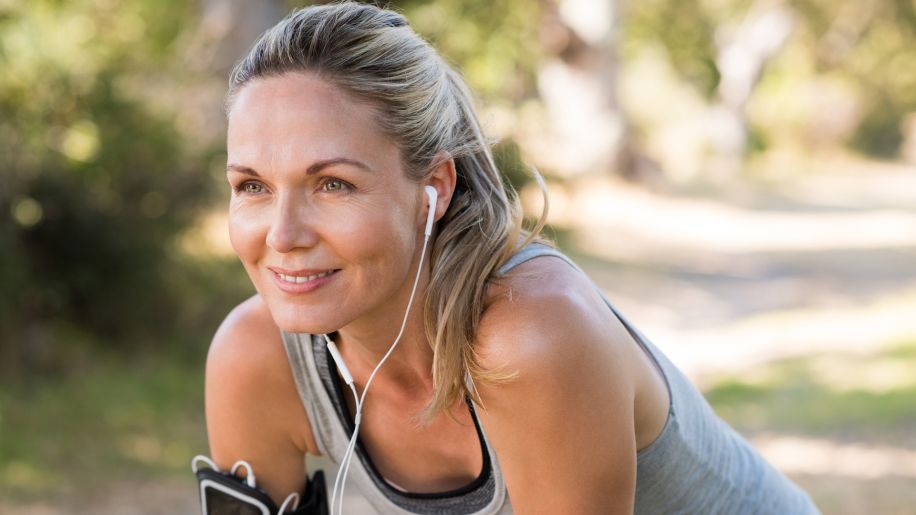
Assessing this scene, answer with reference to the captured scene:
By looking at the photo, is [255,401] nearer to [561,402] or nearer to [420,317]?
[420,317]

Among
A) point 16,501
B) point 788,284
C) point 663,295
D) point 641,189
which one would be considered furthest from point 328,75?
point 641,189

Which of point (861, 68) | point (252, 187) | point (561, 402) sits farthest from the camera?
point (861, 68)

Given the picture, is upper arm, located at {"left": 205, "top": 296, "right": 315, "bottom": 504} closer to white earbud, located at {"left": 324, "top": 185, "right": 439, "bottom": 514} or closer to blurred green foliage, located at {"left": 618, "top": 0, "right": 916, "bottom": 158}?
white earbud, located at {"left": 324, "top": 185, "right": 439, "bottom": 514}

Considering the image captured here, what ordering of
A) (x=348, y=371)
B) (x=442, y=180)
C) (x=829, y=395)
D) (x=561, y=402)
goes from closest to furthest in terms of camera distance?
(x=561, y=402)
(x=442, y=180)
(x=348, y=371)
(x=829, y=395)

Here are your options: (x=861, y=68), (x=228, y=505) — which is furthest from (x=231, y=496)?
(x=861, y=68)

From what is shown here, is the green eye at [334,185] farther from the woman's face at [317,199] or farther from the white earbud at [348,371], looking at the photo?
the white earbud at [348,371]

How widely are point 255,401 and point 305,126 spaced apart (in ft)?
2.14

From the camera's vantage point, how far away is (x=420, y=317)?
7.09 feet

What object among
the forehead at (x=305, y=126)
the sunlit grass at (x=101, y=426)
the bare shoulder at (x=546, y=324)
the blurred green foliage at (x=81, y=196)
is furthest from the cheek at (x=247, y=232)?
the blurred green foliage at (x=81, y=196)

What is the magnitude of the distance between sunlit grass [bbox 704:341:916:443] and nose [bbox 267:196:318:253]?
5.19m

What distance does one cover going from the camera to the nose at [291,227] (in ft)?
6.31

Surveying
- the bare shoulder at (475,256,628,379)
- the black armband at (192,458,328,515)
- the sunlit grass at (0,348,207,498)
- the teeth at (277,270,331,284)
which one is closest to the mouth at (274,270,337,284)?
the teeth at (277,270,331,284)

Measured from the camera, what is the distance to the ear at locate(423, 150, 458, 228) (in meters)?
2.07

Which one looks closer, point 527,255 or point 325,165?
point 325,165
